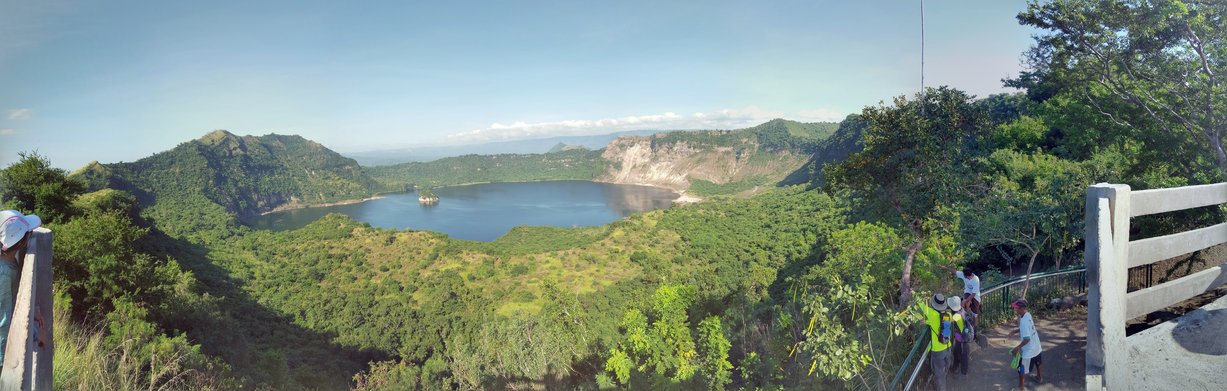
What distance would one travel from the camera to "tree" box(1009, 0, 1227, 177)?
25.3ft

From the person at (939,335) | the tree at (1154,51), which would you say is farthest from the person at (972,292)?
the tree at (1154,51)

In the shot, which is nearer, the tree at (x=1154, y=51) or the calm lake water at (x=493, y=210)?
the tree at (x=1154, y=51)

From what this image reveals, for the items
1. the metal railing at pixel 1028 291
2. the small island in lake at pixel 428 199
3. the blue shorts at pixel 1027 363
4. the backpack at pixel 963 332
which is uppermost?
the backpack at pixel 963 332

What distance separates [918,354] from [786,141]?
16696 cm

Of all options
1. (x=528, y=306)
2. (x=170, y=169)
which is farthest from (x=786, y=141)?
(x=170, y=169)

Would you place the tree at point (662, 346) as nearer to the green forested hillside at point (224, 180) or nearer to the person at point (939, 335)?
the person at point (939, 335)

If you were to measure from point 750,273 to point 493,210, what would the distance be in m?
111

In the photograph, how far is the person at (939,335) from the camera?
4980mm

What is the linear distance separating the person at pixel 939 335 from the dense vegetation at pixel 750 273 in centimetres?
32

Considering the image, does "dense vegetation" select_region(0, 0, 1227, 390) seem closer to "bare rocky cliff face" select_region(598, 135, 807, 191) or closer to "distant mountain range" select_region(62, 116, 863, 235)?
"distant mountain range" select_region(62, 116, 863, 235)

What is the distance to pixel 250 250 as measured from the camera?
54.0 m

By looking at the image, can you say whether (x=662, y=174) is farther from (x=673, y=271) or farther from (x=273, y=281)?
(x=273, y=281)

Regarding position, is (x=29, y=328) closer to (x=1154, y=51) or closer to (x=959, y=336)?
(x=959, y=336)

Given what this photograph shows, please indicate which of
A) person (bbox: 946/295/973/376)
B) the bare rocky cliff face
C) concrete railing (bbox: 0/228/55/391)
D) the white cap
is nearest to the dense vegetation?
person (bbox: 946/295/973/376)
